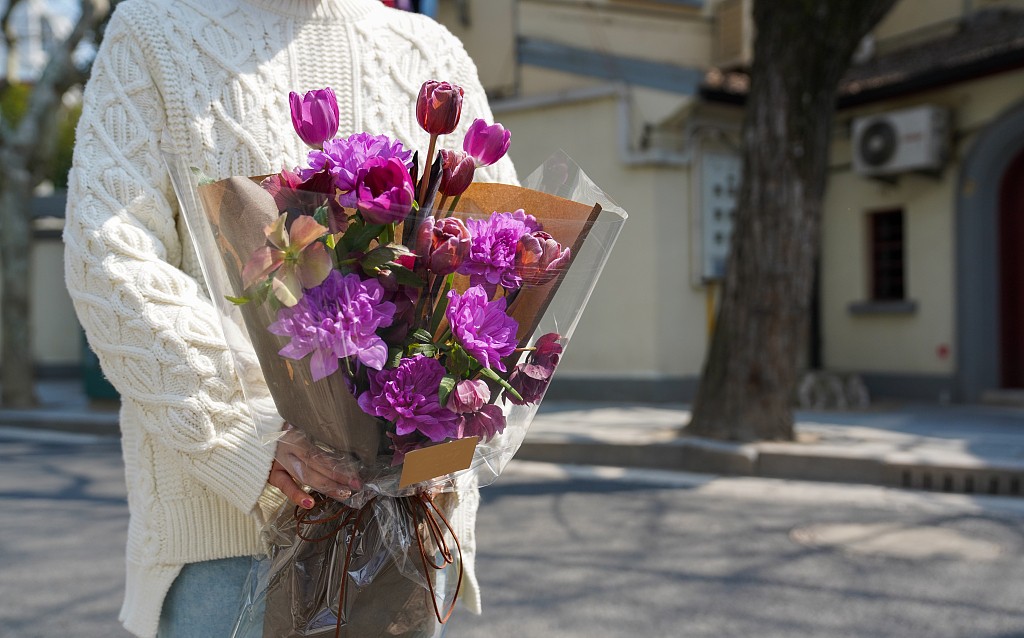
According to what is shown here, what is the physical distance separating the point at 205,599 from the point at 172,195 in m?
0.62

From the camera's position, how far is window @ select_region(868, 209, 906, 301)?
39.4 feet

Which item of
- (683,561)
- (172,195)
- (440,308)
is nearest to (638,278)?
(683,561)

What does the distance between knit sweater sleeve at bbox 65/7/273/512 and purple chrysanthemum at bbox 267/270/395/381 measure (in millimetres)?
272

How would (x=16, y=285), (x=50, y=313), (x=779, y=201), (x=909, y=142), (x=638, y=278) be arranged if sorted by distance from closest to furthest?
(x=779, y=201) < (x=909, y=142) < (x=638, y=278) < (x=16, y=285) < (x=50, y=313)

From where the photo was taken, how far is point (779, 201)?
303 inches

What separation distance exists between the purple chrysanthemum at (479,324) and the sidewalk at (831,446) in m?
6.32

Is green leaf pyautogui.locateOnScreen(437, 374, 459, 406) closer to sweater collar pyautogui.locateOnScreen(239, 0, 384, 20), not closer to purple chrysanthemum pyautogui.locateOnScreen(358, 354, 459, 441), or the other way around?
purple chrysanthemum pyautogui.locateOnScreen(358, 354, 459, 441)

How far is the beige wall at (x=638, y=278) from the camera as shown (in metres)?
11.4

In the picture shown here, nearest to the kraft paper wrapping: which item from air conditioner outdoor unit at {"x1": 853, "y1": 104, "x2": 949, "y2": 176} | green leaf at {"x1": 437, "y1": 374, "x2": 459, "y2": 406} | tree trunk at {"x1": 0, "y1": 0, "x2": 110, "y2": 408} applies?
green leaf at {"x1": 437, "y1": 374, "x2": 459, "y2": 406}

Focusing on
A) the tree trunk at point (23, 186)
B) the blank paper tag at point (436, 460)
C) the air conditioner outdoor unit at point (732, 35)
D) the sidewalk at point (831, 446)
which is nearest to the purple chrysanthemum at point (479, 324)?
the blank paper tag at point (436, 460)

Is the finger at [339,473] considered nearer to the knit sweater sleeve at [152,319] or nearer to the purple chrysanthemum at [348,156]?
the knit sweater sleeve at [152,319]

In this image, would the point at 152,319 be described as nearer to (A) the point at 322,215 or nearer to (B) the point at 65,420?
(A) the point at 322,215

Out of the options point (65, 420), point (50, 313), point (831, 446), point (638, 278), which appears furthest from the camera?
point (50, 313)

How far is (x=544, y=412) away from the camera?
34.1 feet
